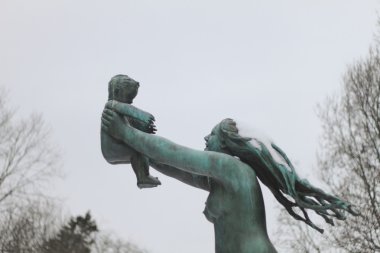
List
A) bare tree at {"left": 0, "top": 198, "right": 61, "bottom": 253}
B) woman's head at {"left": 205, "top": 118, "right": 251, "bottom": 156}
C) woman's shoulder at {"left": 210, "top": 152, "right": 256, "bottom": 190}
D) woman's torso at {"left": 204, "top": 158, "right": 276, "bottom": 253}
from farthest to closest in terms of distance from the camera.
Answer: bare tree at {"left": 0, "top": 198, "right": 61, "bottom": 253} → woman's head at {"left": 205, "top": 118, "right": 251, "bottom": 156} → woman's shoulder at {"left": 210, "top": 152, "right": 256, "bottom": 190} → woman's torso at {"left": 204, "top": 158, "right": 276, "bottom": 253}

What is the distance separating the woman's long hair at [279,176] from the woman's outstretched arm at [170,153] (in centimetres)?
12

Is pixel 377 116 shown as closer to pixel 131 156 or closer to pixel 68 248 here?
pixel 131 156

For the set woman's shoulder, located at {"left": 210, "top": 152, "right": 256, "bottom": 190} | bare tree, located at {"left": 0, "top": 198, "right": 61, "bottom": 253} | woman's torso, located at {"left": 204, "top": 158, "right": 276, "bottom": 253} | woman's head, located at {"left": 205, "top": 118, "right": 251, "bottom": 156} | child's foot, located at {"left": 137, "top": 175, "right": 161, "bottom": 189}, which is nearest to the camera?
woman's torso, located at {"left": 204, "top": 158, "right": 276, "bottom": 253}

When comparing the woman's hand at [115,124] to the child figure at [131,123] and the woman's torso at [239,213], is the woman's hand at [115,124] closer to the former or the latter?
the child figure at [131,123]

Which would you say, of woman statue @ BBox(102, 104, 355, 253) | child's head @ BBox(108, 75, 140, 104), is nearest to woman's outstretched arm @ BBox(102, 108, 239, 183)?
woman statue @ BBox(102, 104, 355, 253)

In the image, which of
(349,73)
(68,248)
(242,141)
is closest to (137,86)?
(242,141)

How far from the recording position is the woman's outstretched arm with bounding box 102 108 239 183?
10.1 feet

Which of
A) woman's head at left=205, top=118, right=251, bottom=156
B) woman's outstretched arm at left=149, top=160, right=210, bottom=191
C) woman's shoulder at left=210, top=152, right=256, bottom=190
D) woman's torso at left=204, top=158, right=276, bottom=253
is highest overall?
woman's head at left=205, top=118, right=251, bottom=156

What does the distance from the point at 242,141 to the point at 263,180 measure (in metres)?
0.26

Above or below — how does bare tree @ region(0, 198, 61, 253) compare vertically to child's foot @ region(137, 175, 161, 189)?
above

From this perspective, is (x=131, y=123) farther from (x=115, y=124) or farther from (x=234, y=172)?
(x=234, y=172)

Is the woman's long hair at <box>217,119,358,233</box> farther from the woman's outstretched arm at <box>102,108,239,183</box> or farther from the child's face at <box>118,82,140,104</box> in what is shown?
the child's face at <box>118,82,140,104</box>

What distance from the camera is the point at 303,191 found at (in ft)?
10.3

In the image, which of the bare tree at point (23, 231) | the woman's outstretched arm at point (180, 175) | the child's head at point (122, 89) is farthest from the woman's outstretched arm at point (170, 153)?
the bare tree at point (23, 231)
